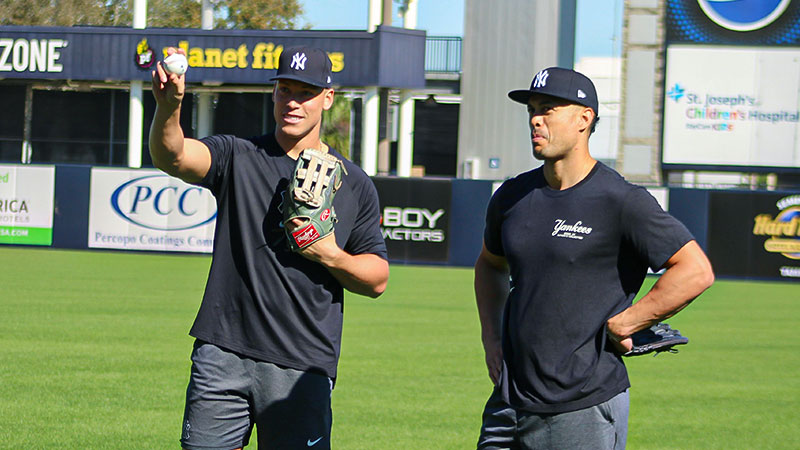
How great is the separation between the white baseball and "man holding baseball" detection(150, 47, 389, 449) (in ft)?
1.35

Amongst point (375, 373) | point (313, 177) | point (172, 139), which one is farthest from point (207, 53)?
point (172, 139)

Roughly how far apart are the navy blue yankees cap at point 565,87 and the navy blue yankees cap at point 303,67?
0.84 m

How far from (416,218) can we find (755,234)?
22.6ft

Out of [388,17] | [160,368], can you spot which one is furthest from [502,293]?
[388,17]

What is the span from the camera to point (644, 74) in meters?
29.9

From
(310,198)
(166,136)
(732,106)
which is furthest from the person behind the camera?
(732,106)

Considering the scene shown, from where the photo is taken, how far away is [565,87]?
4066 millimetres

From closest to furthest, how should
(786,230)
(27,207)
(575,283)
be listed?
(575,283), (786,230), (27,207)

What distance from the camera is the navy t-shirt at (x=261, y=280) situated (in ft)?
13.7

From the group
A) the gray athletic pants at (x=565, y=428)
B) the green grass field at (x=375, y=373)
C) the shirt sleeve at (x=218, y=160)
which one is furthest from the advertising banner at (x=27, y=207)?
the gray athletic pants at (x=565, y=428)

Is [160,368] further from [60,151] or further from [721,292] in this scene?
[60,151]

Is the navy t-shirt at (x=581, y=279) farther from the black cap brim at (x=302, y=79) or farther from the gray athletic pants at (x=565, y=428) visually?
the black cap brim at (x=302, y=79)

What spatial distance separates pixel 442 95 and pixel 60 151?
13.1 m

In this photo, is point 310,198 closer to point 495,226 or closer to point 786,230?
point 495,226
